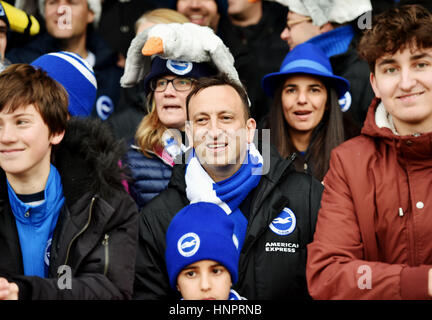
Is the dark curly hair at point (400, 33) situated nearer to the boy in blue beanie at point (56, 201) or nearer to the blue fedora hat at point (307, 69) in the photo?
the blue fedora hat at point (307, 69)

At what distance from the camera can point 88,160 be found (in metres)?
4.10

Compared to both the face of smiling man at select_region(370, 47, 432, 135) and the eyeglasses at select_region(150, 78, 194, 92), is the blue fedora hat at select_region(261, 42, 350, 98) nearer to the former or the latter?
the eyeglasses at select_region(150, 78, 194, 92)

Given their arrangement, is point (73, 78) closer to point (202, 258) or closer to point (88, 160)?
point (88, 160)

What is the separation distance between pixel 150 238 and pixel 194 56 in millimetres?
1467

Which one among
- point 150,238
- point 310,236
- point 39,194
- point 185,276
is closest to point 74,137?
point 39,194

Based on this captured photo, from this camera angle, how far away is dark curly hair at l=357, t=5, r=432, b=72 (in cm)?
365

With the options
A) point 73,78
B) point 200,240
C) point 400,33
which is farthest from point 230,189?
point 73,78

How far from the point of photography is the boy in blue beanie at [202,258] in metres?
3.72

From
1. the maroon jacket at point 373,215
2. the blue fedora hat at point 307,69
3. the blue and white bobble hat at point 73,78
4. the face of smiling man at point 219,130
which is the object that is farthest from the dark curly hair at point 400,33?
the blue and white bobble hat at point 73,78

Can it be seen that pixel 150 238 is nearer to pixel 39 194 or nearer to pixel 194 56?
pixel 39 194

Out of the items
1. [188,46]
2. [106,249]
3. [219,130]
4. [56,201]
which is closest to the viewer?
[106,249]

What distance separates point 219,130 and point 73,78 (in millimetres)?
1147

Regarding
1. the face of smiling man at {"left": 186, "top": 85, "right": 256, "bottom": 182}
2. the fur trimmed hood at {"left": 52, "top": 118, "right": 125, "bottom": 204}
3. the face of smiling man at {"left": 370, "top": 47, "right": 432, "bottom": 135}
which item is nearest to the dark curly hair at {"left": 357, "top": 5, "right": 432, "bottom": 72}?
the face of smiling man at {"left": 370, "top": 47, "right": 432, "bottom": 135}

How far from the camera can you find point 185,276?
377 cm
